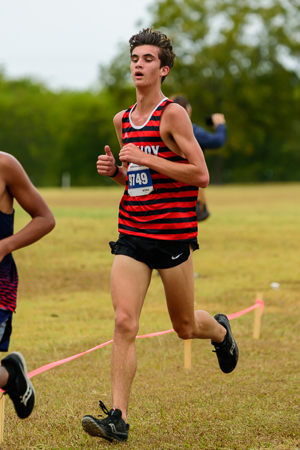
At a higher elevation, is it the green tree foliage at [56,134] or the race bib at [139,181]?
the green tree foliage at [56,134]

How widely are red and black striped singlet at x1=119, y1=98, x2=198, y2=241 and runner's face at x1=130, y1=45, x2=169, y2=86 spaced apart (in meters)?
0.18

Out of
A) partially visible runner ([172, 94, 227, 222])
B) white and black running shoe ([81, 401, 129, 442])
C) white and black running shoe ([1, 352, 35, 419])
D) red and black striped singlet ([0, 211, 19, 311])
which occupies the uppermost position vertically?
partially visible runner ([172, 94, 227, 222])

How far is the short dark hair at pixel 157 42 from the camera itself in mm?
4684

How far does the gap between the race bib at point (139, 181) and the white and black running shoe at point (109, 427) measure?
130 cm

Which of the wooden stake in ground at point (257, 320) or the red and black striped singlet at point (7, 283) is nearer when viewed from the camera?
the red and black striped singlet at point (7, 283)

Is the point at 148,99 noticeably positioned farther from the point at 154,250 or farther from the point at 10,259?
the point at 10,259

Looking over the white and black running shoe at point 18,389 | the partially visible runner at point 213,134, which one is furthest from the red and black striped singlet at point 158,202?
the partially visible runner at point 213,134

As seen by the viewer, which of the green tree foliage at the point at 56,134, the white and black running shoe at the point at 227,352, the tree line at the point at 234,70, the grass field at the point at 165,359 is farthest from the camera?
the green tree foliage at the point at 56,134

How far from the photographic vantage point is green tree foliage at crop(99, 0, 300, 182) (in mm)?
60000

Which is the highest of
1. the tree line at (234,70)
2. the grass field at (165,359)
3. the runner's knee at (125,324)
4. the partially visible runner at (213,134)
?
the tree line at (234,70)

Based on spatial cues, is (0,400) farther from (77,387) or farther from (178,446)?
(77,387)

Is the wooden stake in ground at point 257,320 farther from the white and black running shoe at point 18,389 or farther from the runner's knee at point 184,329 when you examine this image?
the white and black running shoe at point 18,389

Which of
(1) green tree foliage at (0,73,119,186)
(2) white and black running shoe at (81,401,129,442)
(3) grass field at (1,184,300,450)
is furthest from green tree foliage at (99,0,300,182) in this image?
(2) white and black running shoe at (81,401,129,442)

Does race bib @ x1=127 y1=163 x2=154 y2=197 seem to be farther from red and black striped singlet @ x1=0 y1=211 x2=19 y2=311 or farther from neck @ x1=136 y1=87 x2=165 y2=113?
red and black striped singlet @ x1=0 y1=211 x2=19 y2=311
